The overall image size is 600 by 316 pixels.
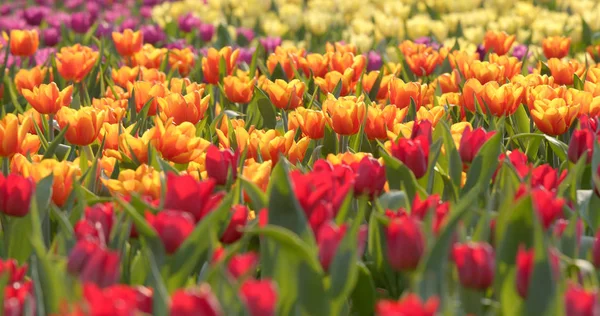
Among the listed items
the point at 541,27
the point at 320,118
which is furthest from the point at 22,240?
the point at 541,27

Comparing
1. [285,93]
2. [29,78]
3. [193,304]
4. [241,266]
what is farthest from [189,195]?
[29,78]

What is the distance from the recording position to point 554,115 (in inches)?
115

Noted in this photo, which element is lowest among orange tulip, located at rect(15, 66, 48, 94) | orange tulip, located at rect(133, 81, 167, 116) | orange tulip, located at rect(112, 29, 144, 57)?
orange tulip, located at rect(112, 29, 144, 57)

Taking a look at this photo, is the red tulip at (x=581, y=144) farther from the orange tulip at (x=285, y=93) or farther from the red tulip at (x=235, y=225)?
the orange tulip at (x=285, y=93)

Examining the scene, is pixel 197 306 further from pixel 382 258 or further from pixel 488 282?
pixel 382 258

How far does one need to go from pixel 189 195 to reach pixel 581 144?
46.9 inches

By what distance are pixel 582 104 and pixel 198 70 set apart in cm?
215

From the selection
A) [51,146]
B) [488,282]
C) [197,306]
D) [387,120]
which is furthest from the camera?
[387,120]

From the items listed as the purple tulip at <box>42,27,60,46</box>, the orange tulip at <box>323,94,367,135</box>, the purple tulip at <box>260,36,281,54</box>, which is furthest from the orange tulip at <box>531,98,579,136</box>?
the purple tulip at <box>42,27,60,46</box>

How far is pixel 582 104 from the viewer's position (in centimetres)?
319

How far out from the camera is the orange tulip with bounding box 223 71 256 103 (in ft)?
12.1

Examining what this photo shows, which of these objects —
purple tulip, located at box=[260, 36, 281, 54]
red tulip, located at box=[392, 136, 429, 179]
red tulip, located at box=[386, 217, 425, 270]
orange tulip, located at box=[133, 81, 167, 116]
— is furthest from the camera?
purple tulip, located at box=[260, 36, 281, 54]

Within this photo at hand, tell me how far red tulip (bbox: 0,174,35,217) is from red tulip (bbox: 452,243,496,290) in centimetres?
100

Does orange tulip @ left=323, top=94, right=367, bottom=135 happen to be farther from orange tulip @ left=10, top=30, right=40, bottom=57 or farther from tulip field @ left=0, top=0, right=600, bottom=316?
orange tulip @ left=10, top=30, right=40, bottom=57
